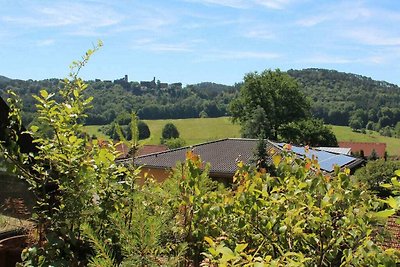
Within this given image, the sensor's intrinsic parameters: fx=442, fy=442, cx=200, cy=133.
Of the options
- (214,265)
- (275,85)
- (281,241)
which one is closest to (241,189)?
(281,241)

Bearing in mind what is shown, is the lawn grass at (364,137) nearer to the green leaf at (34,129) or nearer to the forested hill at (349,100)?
the forested hill at (349,100)

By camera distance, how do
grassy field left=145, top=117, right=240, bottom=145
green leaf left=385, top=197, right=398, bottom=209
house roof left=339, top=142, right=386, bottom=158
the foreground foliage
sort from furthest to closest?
grassy field left=145, top=117, right=240, bottom=145 → house roof left=339, top=142, right=386, bottom=158 → the foreground foliage → green leaf left=385, top=197, right=398, bottom=209

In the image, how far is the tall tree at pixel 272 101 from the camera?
41.8 m

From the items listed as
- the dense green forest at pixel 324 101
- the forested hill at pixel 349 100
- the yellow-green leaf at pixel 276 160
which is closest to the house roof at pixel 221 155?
the yellow-green leaf at pixel 276 160

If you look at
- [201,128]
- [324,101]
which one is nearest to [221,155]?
[201,128]

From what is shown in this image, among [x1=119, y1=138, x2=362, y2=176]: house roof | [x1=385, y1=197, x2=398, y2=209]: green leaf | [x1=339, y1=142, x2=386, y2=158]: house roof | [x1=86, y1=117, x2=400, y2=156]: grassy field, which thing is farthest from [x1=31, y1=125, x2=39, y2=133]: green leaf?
[x1=86, y1=117, x2=400, y2=156]: grassy field

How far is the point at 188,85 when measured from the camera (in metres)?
139

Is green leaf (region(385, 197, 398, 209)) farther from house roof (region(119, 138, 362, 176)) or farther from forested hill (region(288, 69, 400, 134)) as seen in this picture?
forested hill (region(288, 69, 400, 134))

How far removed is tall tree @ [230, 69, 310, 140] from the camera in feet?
137

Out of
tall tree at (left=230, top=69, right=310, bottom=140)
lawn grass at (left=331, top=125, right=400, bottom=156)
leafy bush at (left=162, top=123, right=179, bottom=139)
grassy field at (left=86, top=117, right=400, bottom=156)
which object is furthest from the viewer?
leafy bush at (left=162, top=123, right=179, bottom=139)

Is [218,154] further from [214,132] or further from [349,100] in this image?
[349,100]

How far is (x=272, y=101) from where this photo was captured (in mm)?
42125

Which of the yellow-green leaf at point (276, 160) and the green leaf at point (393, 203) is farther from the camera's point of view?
the yellow-green leaf at point (276, 160)

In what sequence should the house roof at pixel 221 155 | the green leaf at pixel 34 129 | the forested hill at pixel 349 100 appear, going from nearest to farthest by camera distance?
1. the green leaf at pixel 34 129
2. the house roof at pixel 221 155
3. the forested hill at pixel 349 100
